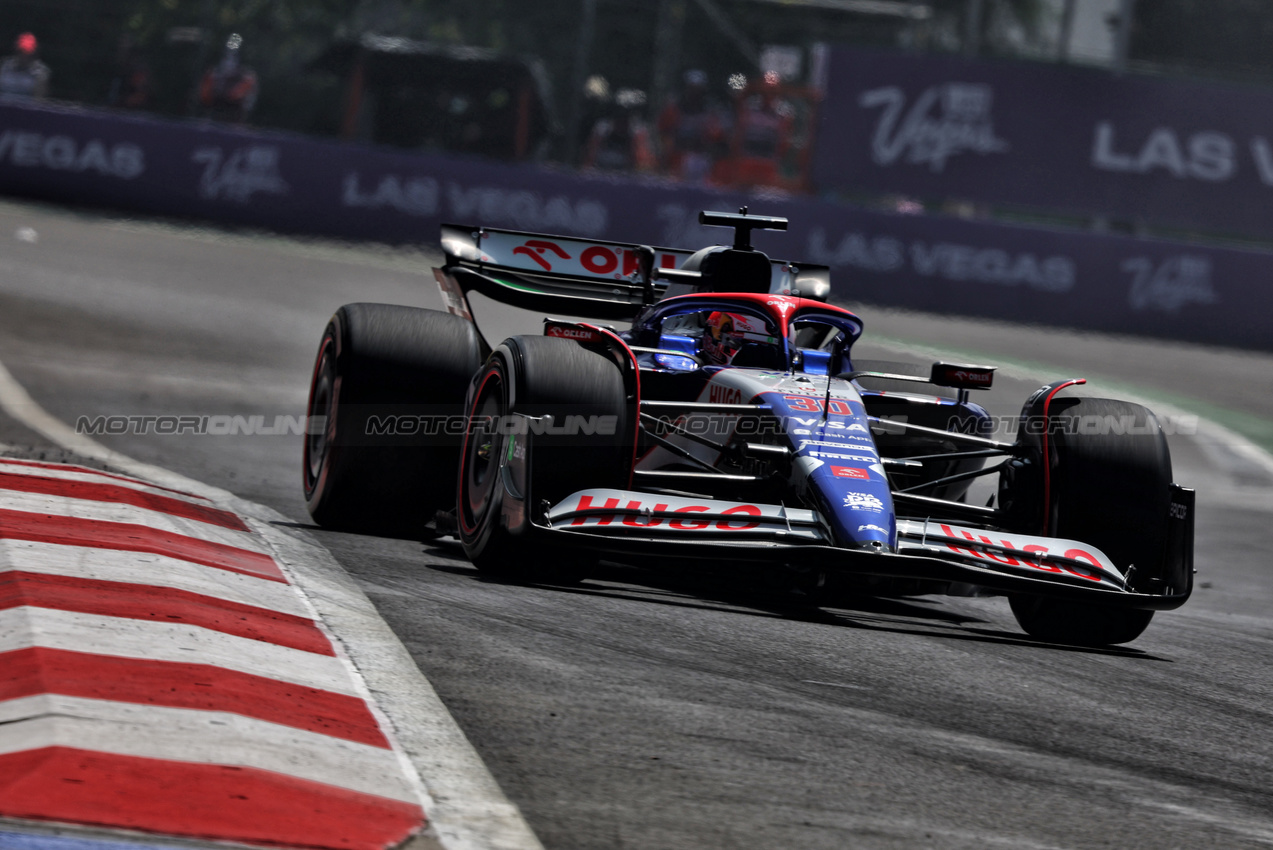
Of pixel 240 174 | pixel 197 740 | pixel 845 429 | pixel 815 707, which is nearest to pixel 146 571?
pixel 197 740

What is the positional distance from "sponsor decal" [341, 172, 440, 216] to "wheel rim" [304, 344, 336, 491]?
48.4 ft

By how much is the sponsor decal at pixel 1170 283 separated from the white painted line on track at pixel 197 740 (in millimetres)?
20756

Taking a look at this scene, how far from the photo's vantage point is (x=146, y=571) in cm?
460

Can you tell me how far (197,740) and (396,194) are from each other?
62.7 feet

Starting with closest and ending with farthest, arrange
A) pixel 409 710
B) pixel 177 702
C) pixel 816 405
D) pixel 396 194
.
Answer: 1. pixel 177 702
2. pixel 409 710
3. pixel 816 405
4. pixel 396 194

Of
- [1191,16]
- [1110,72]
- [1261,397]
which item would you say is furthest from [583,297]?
[1191,16]

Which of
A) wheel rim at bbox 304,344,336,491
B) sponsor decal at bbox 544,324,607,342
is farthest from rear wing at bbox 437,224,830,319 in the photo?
sponsor decal at bbox 544,324,607,342

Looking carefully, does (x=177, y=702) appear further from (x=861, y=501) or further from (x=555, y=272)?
(x=555, y=272)

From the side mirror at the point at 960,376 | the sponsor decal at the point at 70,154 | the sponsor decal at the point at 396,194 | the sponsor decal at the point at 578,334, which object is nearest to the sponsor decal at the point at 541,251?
the sponsor decal at the point at 578,334

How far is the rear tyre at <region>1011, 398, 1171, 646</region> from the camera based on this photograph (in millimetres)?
5879

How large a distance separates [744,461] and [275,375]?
735cm

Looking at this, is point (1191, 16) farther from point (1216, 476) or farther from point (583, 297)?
point (583, 297)

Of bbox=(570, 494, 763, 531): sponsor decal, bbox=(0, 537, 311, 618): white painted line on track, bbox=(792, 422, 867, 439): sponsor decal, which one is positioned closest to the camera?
bbox=(0, 537, 311, 618): white painted line on track

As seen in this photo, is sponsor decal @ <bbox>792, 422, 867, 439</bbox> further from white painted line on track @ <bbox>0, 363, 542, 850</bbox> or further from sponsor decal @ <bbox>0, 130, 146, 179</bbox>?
sponsor decal @ <bbox>0, 130, 146, 179</bbox>
